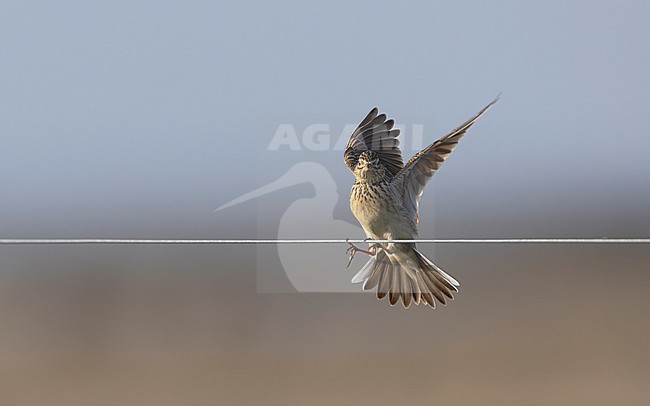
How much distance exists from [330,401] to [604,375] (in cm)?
281

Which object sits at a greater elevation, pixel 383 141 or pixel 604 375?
pixel 383 141

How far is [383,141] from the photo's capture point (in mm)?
3529

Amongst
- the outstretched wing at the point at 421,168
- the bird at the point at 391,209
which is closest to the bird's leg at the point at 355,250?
the bird at the point at 391,209

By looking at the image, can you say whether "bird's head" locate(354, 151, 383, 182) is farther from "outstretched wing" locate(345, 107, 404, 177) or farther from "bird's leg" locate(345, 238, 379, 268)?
"bird's leg" locate(345, 238, 379, 268)

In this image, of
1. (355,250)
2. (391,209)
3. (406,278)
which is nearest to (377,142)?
(391,209)

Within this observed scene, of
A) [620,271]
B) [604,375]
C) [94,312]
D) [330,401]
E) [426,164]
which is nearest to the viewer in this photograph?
[426,164]

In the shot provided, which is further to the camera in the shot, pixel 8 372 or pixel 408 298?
pixel 8 372

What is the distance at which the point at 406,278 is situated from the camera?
3570mm

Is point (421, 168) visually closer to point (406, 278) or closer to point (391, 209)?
point (391, 209)

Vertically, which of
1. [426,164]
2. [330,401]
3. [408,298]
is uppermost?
[426,164]

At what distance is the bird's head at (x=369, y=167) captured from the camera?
353 centimetres

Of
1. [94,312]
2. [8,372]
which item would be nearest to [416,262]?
[8,372]

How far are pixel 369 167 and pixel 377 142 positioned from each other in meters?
0.09

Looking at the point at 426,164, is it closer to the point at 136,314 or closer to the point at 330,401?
the point at 330,401
